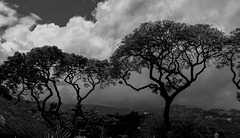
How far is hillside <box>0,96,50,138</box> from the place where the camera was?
37.7 feet

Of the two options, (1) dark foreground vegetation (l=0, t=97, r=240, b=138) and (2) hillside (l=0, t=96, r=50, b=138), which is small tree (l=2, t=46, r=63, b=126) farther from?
(2) hillside (l=0, t=96, r=50, b=138)

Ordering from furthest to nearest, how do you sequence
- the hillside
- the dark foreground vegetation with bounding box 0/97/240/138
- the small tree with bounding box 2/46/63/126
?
the small tree with bounding box 2/46/63/126
the dark foreground vegetation with bounding box 0/97/240/138
the hillside

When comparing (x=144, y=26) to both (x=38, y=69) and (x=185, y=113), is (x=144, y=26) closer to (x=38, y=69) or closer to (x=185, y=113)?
(x=185, y=113)

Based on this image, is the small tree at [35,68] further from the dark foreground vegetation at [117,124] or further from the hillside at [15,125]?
the hillside at [15,125]

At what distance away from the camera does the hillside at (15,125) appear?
11.5 meters

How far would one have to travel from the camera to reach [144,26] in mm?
28922

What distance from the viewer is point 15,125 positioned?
12234mm

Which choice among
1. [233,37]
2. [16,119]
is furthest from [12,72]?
[16,119]

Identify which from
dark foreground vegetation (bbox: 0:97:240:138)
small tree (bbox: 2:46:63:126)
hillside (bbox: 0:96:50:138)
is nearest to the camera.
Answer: hillside (bbox: 0:96:50:138)

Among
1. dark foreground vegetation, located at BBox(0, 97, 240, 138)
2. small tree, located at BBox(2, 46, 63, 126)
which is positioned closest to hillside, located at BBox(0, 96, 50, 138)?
dark foreground vegetation, located at BBox(0, 97, 240, 138)

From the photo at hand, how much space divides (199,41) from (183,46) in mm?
1398

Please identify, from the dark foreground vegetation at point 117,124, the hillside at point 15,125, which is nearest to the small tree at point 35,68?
the dark foreground vegetation at point 117,124

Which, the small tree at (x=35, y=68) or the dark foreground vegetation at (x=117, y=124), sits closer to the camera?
the dark foreground vegetation at (x=117, y=124)

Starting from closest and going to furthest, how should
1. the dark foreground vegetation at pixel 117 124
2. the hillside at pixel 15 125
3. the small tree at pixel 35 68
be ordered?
the hillside at pixel 15 125 < the dark foreground vegetation at pixel 117 124 < the small tree at pixel 35 68
